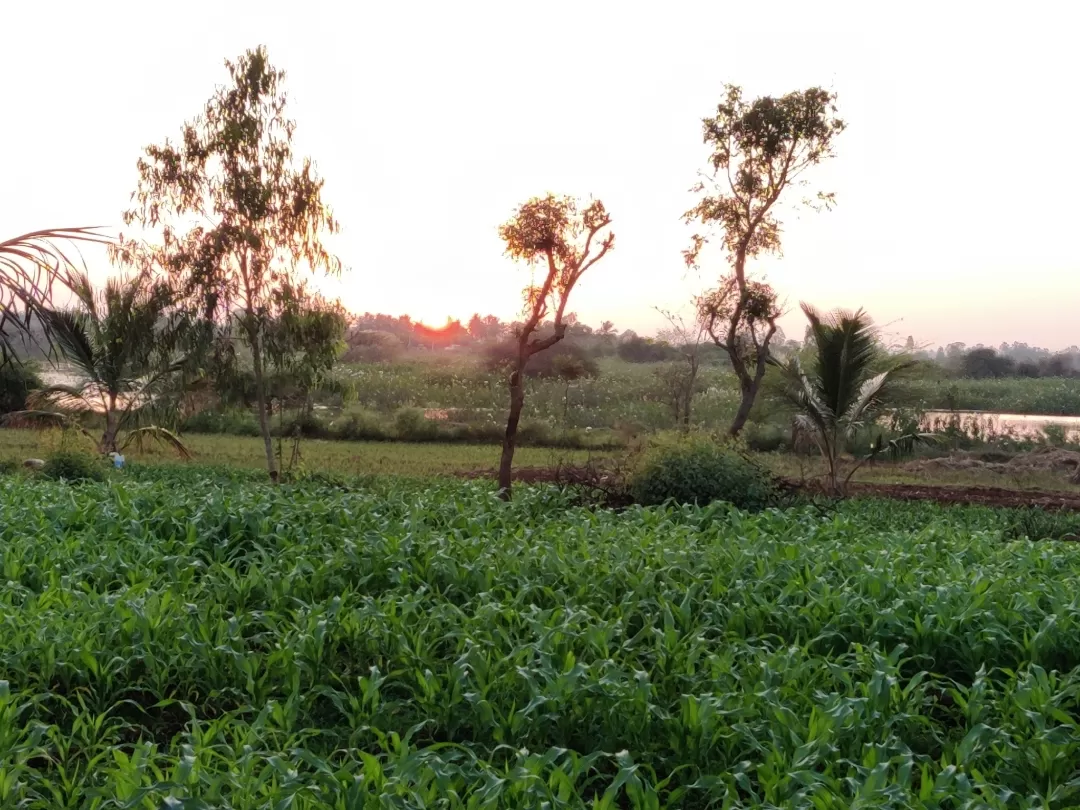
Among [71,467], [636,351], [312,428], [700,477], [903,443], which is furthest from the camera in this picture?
[636,351]

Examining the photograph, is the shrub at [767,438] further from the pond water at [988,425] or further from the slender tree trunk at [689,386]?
the pond water at [988,425]

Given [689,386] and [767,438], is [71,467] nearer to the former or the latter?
[689,386]

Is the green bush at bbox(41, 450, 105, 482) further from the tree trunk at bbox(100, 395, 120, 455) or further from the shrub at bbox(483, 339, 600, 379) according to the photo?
the shrub at bbox(483, 339, 600, 379)

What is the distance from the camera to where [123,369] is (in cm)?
1606

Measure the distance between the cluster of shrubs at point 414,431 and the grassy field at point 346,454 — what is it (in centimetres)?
72

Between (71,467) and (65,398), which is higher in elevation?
(65,398)

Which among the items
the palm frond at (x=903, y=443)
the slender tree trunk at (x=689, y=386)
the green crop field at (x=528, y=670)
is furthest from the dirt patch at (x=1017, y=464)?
the green crop field at (x=528, y=670)

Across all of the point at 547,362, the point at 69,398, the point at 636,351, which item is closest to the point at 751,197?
the point at 69,398

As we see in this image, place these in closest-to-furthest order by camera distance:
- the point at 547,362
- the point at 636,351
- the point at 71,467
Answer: the point at 71,467
the point at 547,362
the point at 636,351

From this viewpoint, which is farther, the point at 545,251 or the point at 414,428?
the point at 414,428

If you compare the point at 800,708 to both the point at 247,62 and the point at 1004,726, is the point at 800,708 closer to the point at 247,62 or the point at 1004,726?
the point at 1004,726

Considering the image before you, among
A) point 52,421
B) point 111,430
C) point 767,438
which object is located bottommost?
point 767,438

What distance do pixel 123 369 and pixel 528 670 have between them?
14.2 meters

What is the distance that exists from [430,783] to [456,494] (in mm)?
5682
